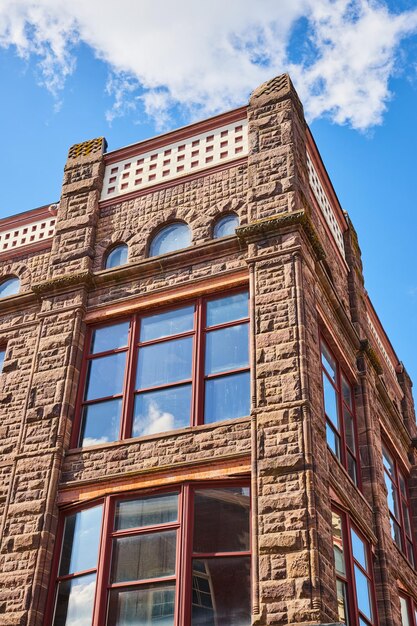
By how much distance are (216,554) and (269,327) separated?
4.34 m

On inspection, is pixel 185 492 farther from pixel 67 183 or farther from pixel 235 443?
pixel 67 183

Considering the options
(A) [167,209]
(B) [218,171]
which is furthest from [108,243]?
(B) [218,171]

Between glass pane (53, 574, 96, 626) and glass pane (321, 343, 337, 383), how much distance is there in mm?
6390

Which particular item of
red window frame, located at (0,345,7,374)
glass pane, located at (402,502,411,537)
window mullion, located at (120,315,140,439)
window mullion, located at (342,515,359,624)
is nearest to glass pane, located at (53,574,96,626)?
window mullion, located at (120,315,140,439)

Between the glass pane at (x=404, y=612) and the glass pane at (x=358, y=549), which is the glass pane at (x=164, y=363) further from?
the glass pane at (x=404, y=612)

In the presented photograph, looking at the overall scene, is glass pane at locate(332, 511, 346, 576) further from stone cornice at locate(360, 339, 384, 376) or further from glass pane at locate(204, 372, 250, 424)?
stone cornice at locate(360, 339, 384, 376)

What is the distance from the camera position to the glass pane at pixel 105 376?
17672 mm

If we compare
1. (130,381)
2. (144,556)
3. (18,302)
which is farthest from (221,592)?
(18,302)

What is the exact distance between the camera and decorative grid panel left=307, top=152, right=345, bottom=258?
20859 millimetres

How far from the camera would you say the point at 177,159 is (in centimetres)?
2070

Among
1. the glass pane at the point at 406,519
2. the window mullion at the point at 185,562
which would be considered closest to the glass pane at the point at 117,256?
the window mullion at the point at 185,562

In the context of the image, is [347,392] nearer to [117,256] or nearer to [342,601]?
[342,601]

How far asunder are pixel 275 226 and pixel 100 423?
5.27 m

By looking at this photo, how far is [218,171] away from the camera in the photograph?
65.0 ft
